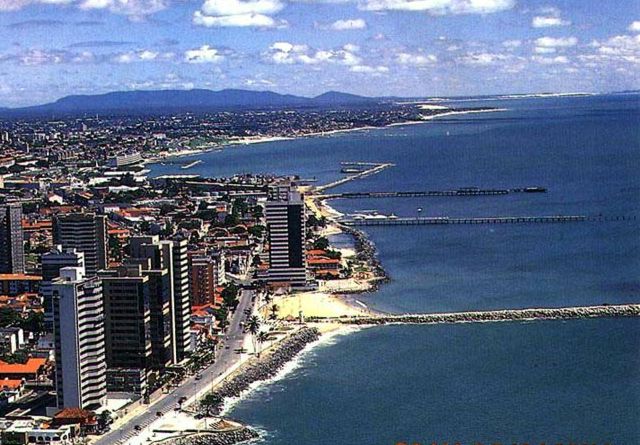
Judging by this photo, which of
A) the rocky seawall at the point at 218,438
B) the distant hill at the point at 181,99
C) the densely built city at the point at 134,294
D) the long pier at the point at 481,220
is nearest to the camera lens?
the rocky seawall at the point at 218,438

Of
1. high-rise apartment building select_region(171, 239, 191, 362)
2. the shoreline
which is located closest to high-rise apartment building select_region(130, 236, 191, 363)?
high-rise apartment building select_region(171, 239, 191, 362)

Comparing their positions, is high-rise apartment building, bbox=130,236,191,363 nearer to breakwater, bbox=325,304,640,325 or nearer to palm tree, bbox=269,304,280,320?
palm tree, bbox=269,304,280,320

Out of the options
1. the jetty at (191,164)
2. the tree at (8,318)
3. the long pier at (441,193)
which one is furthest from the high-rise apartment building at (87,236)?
the jetty at (191,164)

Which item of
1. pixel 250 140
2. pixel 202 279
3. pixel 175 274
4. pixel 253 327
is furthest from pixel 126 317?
pixel 250 140

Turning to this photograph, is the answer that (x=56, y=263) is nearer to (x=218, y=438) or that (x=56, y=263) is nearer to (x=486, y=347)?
(x=218, y=438)

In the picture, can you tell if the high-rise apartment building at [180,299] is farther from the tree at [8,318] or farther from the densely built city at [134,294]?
the tree at [8,318]

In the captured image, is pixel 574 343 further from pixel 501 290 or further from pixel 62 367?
pixel 62 367

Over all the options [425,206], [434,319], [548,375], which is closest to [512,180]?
[425,206]

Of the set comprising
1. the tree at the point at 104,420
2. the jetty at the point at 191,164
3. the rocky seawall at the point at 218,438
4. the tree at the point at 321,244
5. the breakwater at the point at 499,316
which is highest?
the jetty at the point at 191,164
